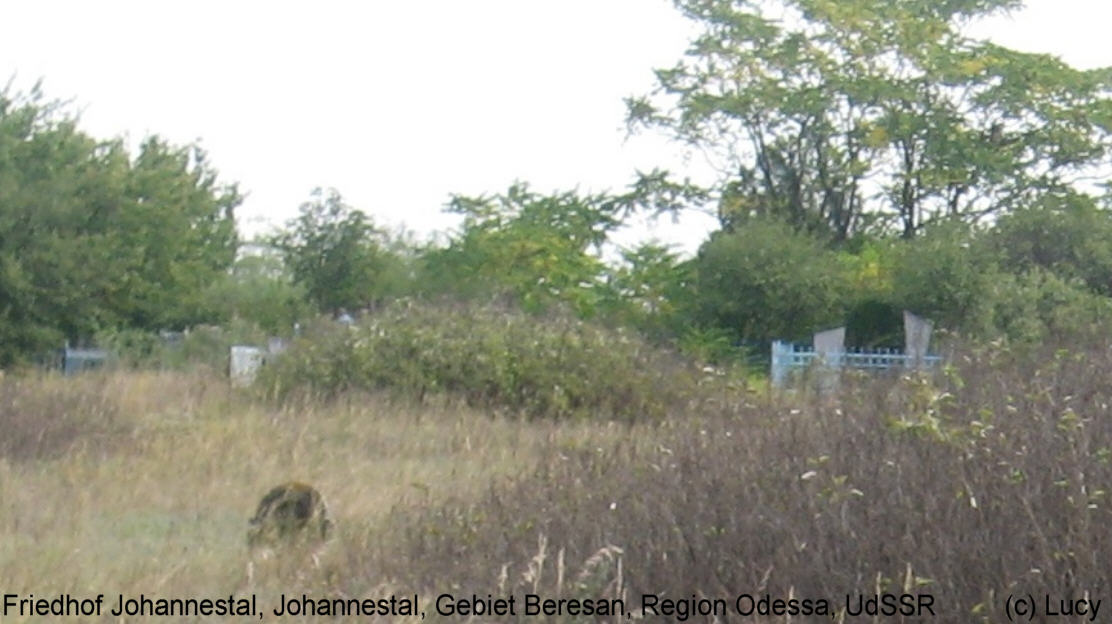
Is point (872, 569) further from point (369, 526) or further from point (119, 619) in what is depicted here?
point (369, 526)

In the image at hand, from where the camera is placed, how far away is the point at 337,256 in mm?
33094

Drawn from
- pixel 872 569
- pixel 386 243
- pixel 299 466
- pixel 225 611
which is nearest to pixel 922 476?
pixel 872 569

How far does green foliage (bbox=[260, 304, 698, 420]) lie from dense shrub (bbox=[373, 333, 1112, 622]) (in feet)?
27.1

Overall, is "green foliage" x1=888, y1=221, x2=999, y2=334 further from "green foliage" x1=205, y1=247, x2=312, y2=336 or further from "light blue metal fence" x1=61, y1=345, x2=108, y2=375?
"light blue metal fence" x1=61, y1=345, x2=108, y2=375

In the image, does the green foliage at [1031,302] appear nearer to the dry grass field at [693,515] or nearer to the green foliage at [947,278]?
the green foliage at [947,278]

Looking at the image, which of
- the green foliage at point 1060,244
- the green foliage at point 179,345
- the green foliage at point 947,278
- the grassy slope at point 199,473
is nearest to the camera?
the grassy slope at point 199,473

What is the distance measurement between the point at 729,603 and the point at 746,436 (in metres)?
2.75

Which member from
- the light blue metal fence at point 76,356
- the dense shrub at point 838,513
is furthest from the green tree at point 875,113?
the dense shrub at point 838,513

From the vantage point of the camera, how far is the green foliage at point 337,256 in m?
33.0

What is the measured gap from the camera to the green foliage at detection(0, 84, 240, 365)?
26.9m

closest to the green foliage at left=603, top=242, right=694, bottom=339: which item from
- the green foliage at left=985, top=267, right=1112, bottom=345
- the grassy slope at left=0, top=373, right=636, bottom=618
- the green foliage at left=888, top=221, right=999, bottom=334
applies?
the green foliage at left=888, top=221, right=999, bottom=334

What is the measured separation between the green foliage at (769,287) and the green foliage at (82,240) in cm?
1061

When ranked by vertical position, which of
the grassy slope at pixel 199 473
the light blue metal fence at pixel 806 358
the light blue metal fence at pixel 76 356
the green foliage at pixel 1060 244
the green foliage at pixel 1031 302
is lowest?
the grassy slope at pixel 199 473

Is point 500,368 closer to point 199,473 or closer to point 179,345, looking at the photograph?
point 199,473
